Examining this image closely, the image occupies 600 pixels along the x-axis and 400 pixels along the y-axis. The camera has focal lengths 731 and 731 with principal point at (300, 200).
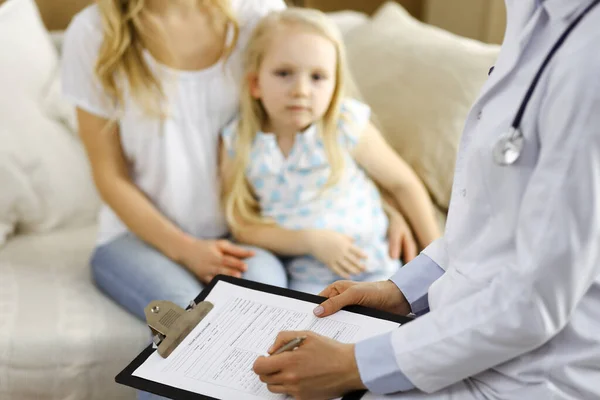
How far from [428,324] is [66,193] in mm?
1294

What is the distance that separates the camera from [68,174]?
185 cm

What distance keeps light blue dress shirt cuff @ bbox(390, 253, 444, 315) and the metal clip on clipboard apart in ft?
0.86

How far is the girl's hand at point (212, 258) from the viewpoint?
1.48 meters

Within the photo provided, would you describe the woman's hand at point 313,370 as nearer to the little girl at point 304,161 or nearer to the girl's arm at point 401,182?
the little girl at point 304,161

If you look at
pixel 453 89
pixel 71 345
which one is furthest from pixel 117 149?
pixel 453 89

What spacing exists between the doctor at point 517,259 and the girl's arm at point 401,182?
69 centimetres

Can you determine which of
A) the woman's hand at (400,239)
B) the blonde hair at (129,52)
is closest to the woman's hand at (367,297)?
the woman's hand at (400,239)

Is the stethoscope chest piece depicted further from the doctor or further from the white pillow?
the white pillow

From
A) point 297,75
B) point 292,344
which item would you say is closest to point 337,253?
point 297,75

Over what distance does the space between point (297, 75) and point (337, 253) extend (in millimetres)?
371

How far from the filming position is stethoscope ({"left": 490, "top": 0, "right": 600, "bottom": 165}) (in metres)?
0.69

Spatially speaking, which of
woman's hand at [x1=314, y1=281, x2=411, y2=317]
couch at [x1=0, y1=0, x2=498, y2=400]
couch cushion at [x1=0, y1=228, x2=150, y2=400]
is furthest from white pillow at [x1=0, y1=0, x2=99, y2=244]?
woman's hand at [x1=314, y1=281, x2=411, y2=317]

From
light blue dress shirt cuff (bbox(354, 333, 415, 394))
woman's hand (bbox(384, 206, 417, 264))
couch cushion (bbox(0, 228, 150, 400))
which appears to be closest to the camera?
light blue dress shirt cuff (bbox(354, 333, 415, 394))

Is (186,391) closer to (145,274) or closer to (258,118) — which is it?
(145,274)
